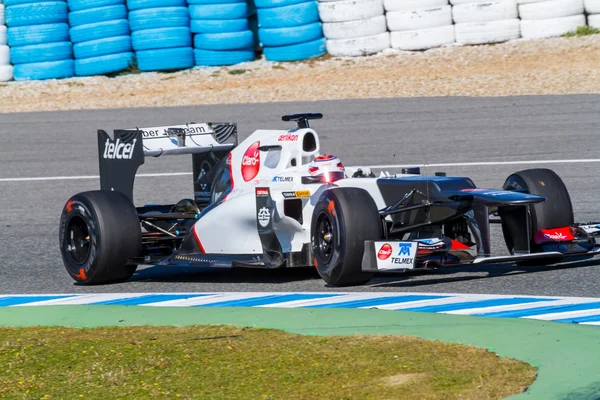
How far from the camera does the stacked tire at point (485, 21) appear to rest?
19.5 meters

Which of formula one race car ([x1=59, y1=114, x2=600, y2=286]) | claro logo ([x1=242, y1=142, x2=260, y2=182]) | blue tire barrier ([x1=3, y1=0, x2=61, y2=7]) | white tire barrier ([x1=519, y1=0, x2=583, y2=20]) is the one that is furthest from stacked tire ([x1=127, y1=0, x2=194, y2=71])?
claro logo ([x1=242, y1=142, x2=260, y2=182])

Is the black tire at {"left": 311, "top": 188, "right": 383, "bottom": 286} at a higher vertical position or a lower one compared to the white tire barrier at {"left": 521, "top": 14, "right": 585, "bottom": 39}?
lower

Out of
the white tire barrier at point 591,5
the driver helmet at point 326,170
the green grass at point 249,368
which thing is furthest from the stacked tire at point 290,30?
the green grass at point 249,368

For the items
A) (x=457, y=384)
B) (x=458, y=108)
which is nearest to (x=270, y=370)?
(x=457, y=384)

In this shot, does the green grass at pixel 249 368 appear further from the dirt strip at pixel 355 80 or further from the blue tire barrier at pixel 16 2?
the blue tire barrier at pixel 16 2

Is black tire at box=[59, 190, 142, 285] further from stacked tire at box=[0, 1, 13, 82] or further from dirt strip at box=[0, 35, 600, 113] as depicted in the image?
stacked tire at box=[0, 1, 13, 82]

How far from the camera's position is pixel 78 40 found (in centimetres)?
2062

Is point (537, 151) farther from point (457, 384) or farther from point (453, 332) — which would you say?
point (457, 384)

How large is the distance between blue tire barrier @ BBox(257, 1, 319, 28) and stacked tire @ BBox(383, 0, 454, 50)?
4.43 feet

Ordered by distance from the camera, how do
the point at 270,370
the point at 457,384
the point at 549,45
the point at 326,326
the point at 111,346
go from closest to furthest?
the point at 457,384 → the point at 270,370 → the point at 111,346 → the point at 326,326 → the point at 549,45

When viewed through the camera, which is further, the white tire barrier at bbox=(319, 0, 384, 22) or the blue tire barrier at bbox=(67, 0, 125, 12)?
the blue tire barrier at bbox=(67, 0, 125, 12)

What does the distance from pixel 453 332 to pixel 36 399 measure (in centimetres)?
236

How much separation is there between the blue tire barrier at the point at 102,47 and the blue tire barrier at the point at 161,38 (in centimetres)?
16

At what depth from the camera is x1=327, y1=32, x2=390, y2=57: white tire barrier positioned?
2050 cm
